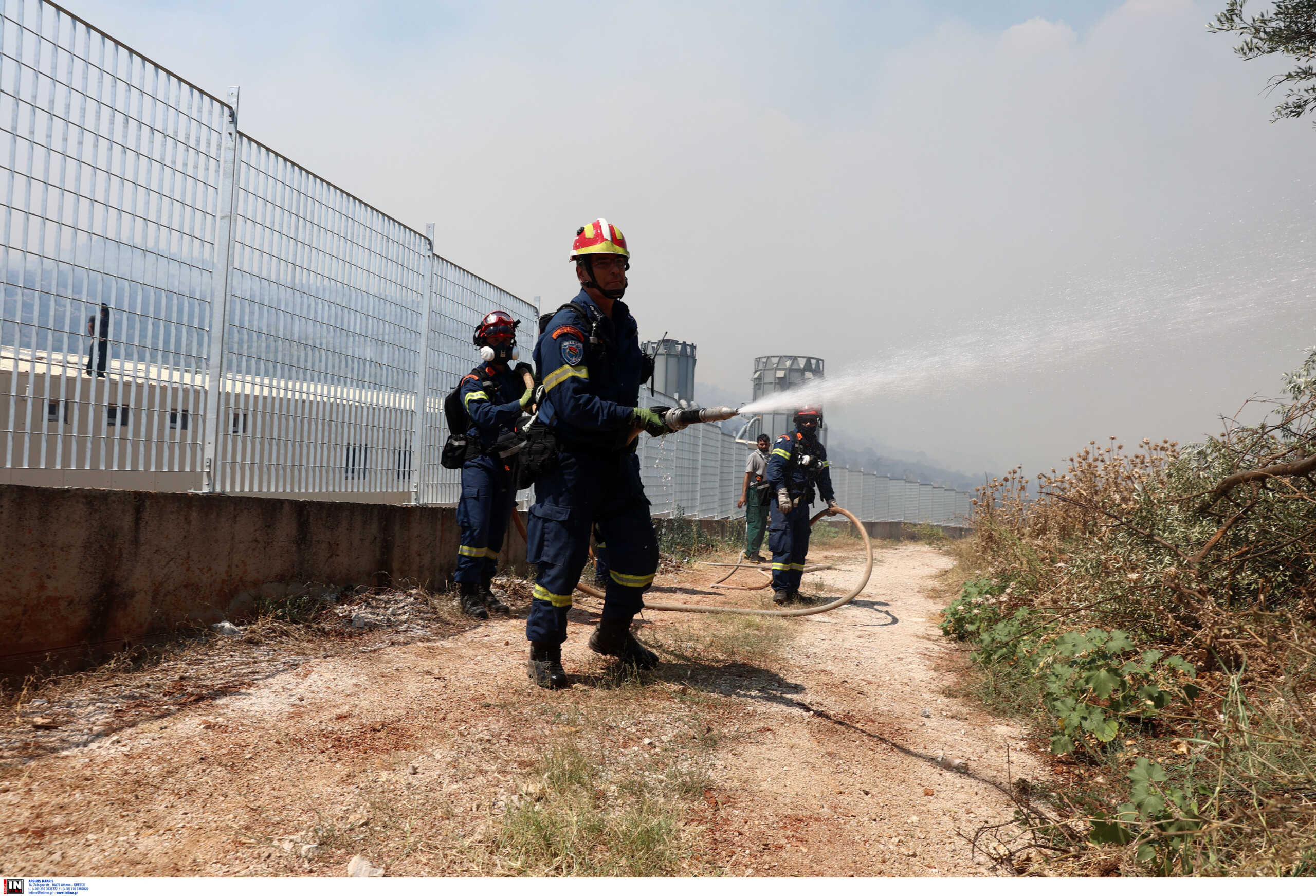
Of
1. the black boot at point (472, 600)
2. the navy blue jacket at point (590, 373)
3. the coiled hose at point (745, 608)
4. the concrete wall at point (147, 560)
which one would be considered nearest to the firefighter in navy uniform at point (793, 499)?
the coiled hose at point (745, 608)

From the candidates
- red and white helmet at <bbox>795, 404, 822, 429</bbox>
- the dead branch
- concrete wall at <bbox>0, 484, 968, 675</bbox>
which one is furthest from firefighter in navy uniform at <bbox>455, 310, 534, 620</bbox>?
the dead branch

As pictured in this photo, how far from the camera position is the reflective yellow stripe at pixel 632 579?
14.4 feet

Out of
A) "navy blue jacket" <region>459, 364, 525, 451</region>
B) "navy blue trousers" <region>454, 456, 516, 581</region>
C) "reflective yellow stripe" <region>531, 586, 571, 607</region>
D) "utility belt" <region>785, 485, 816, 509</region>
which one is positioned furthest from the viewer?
"utility belt" <region>785, 485, 816, 509</region>

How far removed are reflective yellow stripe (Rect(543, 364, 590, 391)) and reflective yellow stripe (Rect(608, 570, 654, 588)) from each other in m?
1.08

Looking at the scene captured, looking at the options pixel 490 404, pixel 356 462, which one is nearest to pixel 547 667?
pixel 490 404

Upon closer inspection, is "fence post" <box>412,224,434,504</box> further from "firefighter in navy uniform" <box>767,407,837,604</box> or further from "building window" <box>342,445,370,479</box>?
"firefighter in navy uniform" <box>767,407,837,604</box>

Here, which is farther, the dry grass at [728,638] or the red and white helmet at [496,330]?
the red and white helmet at [496,330]

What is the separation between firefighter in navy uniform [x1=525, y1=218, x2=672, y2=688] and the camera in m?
4.12

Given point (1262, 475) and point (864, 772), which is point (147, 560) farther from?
point (1262, 475)

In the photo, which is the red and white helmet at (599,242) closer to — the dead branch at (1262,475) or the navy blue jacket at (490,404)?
the navy blue jacket at (490,404)

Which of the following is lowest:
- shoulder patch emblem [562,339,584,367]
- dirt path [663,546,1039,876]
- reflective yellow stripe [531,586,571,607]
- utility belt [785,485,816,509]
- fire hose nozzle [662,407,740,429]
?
dirt path [663,546,1039,876]

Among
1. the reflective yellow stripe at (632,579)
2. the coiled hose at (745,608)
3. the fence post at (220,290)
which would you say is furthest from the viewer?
the coiled hose at (745,608)

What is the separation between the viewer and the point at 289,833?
238 cm

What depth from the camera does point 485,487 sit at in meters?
6.03
